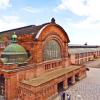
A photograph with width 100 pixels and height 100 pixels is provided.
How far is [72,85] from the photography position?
3231 centimetres

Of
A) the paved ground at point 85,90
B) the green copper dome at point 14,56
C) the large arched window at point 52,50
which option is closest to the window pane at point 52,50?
the large arched window at point 52,50

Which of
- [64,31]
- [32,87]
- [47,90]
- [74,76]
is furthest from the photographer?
[64,31]

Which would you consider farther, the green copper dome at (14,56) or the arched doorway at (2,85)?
the green copper dome at (14,56)

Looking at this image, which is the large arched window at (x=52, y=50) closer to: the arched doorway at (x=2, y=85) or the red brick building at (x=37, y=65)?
the red brick building at (x=37, y=65)

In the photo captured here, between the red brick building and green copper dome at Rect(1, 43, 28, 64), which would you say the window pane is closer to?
the red brick building

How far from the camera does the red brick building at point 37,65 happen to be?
23281 mm

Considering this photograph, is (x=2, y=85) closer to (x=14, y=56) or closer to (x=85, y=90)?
(x=14, y=56)

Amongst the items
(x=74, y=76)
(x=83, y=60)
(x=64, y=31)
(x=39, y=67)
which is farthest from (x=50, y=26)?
(x=83, y=60)

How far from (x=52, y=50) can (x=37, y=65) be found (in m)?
5.76

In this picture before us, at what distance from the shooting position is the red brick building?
23.3 m

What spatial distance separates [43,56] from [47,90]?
7635 mm

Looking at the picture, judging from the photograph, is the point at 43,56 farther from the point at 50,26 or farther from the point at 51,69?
the point at 50,26

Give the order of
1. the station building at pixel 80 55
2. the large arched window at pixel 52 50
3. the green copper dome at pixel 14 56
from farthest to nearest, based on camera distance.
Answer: the station building at pixel 80 55 < the large arched window at pixel 52 50 < the green copper dome at pixel 14 56

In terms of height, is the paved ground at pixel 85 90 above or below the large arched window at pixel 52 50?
below
